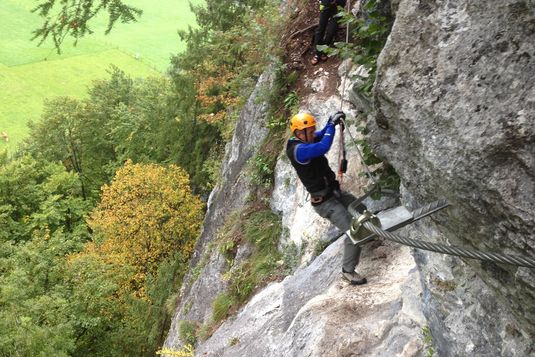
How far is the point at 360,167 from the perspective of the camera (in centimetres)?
828

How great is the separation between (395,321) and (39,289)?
17927 millimetres

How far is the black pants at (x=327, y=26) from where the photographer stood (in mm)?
9844

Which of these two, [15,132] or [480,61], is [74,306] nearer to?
[480,61]

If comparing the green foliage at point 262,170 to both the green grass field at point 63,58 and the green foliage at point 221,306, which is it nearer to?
the green foliage at point 221,306

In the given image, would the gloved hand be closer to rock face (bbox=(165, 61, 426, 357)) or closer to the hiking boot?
rock face (bbox=(165, 61, 426, 357))

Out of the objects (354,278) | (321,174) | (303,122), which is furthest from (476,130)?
(354,278)

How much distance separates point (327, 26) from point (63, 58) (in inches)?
2404

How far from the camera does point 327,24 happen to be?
10.2 metres

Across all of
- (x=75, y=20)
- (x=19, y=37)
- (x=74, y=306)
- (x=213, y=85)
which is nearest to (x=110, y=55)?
(x=19, y=37)

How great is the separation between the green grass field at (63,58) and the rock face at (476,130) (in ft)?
171

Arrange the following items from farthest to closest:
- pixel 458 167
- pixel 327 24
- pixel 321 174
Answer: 1. pixel 327 24
2. pixel 321 174
3. pixel 458 167

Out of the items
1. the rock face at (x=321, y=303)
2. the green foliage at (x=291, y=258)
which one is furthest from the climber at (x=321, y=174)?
the green foliage at (x=291, y=258)

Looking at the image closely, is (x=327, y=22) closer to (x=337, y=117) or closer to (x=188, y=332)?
(x=337, y=117)

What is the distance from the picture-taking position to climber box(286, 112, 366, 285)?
6403 millimetres
